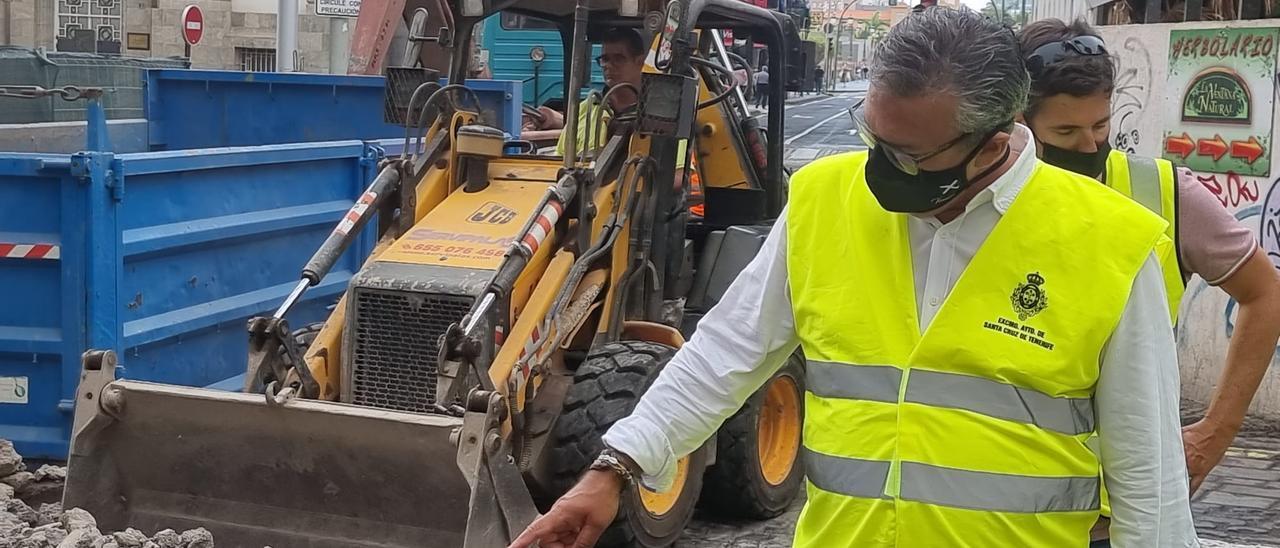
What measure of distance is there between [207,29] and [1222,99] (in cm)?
2592

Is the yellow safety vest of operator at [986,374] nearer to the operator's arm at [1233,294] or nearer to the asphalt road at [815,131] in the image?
the operator's arm at [1233,294]

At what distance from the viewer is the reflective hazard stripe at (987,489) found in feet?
7.04

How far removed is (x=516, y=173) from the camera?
5.85 meters

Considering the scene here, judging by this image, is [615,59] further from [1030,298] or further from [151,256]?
[1030,298]

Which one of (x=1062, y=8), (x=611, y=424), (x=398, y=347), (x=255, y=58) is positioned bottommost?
(x=611, y=424)

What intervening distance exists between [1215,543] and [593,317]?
2451mm

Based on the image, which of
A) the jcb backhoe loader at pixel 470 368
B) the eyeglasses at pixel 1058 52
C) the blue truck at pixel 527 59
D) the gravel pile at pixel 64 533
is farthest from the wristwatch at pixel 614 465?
the blue truck at pixel 527 59

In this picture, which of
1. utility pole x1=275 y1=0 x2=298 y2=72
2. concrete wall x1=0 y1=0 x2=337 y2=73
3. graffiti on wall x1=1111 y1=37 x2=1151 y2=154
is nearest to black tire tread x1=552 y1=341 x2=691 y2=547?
graffiti on wall x1=1111 y1=37 x2=1151 y2=154

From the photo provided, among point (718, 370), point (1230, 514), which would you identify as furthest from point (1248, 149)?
point (718, 370)

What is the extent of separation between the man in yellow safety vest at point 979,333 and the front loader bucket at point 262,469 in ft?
8.54

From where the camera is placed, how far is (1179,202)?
2.84 meters

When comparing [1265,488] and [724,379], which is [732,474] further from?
[724,379]

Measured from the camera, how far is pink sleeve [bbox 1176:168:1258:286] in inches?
112

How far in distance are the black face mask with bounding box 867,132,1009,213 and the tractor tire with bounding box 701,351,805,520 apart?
3.74 m
